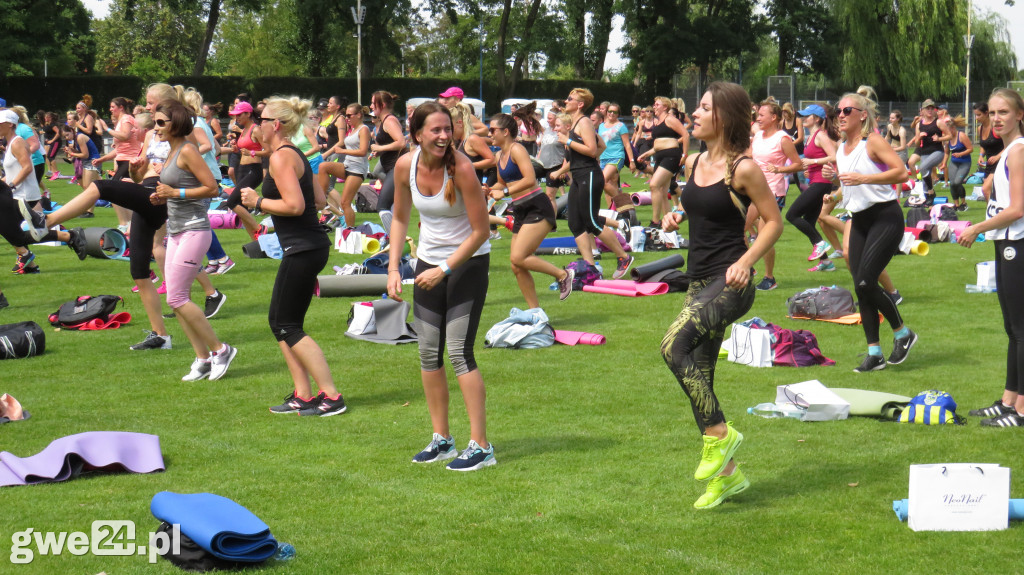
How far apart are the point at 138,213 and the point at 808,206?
24.3ft

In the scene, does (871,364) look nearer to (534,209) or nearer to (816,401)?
(816,401)

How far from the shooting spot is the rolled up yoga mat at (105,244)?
15102 mm

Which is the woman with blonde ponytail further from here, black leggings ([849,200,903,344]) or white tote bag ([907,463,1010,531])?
black leggings ([849,200,903,344])

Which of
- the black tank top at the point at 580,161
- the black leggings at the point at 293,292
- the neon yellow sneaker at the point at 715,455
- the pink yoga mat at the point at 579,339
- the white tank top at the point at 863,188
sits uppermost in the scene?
the black tank top at the point at 580,161

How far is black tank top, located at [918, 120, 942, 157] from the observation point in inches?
829

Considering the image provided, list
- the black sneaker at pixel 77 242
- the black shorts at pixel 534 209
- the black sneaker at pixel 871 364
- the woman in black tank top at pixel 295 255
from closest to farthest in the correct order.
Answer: the woman in black tank top at pixel 295 255 < the black sneaker at pixel 871 364 < the black shorts at pixel 534 209 < the black sneaker at pixel 77 242

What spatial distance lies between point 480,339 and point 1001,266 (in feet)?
15.1

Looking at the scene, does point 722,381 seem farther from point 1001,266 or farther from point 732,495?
point 732,495

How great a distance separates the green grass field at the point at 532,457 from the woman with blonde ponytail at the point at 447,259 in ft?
1.39

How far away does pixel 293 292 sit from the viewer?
23.4ft

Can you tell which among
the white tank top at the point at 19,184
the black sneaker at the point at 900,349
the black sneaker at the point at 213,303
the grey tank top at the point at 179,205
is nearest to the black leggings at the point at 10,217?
the black sneaker at the point at 213,303

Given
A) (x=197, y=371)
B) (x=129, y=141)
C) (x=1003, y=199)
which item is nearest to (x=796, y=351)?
(x=1003, y=199)

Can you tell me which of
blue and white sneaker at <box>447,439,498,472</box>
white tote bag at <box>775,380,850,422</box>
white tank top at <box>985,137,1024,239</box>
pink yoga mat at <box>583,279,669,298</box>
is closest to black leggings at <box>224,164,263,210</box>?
pink yoga mat at <box>583,279,669,298</box>

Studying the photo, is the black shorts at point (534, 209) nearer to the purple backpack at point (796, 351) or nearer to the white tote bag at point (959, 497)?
the purple backpack at point (796, 351)
